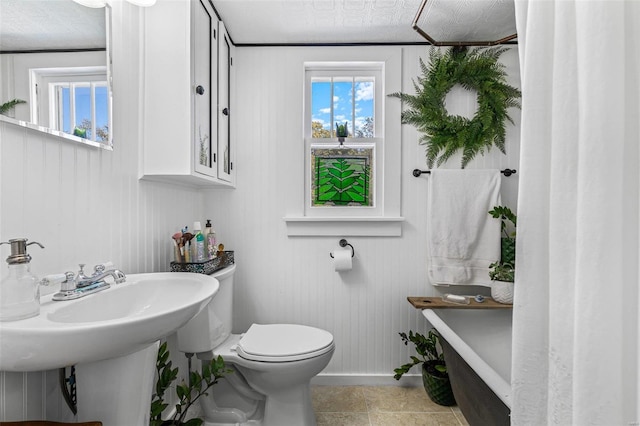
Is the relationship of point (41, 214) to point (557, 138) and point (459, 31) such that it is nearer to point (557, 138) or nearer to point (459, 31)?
point (557, 138)

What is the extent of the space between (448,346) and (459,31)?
1761 millimetres

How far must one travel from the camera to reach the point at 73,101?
1.01 meters

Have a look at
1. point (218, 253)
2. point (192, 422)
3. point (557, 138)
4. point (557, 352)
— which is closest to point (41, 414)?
point (192, 422)

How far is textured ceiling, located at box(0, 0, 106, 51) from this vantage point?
829 millimetres

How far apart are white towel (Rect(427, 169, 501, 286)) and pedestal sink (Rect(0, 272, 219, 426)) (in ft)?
4.85

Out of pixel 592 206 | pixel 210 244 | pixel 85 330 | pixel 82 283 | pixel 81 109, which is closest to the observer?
pixel 592 206

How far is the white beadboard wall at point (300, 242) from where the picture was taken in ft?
6.68

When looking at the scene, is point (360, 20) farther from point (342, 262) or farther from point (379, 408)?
point (379, 408)

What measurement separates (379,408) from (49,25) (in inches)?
89.1

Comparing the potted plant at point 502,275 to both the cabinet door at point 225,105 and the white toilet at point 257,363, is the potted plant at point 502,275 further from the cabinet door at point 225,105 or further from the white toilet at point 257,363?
the cabinet door at point 225,105

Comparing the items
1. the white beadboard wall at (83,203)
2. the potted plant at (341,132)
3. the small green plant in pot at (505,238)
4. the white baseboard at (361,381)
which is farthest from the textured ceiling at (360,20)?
the white baseboard at (361,381)

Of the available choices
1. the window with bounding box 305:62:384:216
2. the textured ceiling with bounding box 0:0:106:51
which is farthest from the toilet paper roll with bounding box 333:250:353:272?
the textured ceiling with bounding box 0:0:106:51

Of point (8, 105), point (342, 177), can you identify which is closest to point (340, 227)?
point (342, 177)

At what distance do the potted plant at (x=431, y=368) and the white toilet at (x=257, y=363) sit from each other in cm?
70
